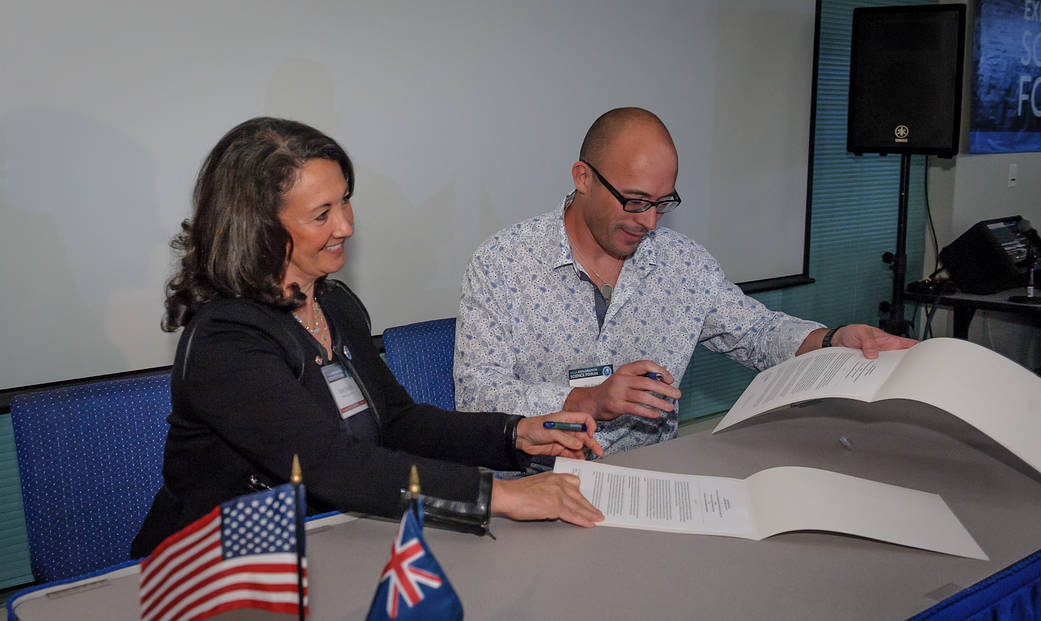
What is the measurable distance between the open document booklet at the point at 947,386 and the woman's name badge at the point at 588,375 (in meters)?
0.37

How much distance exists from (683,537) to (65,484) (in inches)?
43.6

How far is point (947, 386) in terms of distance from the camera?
5.05 ft

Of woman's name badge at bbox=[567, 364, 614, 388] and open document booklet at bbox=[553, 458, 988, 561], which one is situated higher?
woman's name badge at bbox=[567, 364, 614, 388]

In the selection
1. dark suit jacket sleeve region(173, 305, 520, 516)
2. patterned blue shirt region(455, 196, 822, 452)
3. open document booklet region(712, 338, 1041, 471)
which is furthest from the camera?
patterned blue shirt region(455, 196, 822, 452)

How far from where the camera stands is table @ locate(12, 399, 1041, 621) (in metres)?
1.17

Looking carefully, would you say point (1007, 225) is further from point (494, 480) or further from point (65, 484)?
point (65, 484)

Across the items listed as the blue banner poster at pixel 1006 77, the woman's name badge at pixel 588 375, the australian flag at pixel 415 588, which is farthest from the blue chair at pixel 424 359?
the blue banner poster at pixel 1006 77

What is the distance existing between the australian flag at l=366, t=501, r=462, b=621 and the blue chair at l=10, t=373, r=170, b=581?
102 centimetres

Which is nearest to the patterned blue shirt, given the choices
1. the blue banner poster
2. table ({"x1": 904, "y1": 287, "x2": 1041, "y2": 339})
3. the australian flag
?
the australian flag

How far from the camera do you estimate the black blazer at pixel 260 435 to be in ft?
4.45

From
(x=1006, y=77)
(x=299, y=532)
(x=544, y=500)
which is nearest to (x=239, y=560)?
(x=299, y=532)

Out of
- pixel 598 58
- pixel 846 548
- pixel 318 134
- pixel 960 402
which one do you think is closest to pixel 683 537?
pixel 846 548

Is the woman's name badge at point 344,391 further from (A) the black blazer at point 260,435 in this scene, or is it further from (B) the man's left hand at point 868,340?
(B) the man's left hand at point 868,340

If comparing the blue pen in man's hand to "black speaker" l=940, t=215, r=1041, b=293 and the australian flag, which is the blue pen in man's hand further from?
"black speaker" l=940, t=215, r=1041, b=293
